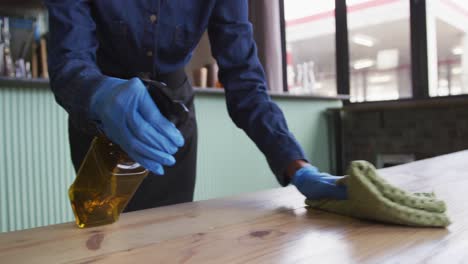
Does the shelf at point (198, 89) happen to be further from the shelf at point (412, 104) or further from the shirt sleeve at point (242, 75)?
the shirt sleeve at point (242, 75)

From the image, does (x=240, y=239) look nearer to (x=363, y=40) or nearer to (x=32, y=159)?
(x=32, y=159)

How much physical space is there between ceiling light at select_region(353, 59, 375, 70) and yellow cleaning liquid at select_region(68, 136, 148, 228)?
3.23 m

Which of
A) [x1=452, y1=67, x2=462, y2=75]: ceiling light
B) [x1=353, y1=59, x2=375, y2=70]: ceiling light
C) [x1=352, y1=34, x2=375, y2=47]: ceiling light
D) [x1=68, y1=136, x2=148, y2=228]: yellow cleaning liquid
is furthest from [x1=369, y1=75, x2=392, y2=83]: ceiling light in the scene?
[x1=68, y1=136, x2=148, y2=228]: yellow cleaning liquid

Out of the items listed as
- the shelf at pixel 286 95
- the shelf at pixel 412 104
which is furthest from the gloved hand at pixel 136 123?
the shelf at pixel 412 104

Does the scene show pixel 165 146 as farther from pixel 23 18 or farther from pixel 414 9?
pixel 414 9

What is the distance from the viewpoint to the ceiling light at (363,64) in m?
3.67

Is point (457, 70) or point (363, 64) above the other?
point (363, 64)

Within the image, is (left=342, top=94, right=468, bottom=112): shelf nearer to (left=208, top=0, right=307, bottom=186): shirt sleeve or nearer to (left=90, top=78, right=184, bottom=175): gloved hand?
(left=208, top=0, right=307, bottom=186): shirt sleeve

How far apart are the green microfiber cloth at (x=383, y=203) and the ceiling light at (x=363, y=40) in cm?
326

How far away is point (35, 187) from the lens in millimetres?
2008

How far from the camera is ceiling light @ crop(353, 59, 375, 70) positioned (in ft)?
12.0

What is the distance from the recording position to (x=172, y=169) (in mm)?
1227

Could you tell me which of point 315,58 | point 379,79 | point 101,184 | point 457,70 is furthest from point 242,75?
point 379,79

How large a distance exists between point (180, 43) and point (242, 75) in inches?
7.1
